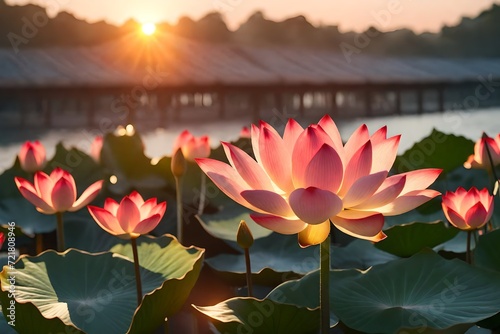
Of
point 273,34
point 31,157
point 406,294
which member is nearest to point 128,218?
point 406,294

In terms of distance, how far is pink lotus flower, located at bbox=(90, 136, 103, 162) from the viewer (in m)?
1.87

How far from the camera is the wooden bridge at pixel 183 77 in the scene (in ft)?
38.7

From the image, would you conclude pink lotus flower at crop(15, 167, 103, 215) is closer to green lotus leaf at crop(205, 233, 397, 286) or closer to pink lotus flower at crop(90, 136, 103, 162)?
green lotus leaf at crop(205, 233, 397, 286)

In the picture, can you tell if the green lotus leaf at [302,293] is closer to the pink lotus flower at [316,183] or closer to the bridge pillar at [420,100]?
the pink lotus flower at [316,183]

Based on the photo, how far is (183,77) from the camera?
42.5ft

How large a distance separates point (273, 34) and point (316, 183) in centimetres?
2144

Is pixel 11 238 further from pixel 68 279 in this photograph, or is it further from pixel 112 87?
pixel 112 87

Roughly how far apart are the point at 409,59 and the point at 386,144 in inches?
830

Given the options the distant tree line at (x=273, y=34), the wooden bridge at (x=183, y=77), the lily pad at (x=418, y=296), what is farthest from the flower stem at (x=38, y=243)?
the wooden bridge at (x=183, y=77)

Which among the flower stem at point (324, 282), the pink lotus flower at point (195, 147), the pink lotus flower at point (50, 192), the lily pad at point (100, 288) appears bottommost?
Result: the lily pad at point (100, 288)

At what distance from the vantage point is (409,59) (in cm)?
2077

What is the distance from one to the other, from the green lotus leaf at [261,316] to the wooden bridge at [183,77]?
28.1ft

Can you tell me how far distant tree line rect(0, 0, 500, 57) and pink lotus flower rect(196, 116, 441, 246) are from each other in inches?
240

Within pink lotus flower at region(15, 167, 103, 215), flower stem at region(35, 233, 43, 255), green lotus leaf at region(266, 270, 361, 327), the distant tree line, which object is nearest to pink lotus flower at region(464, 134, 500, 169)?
green lotus leaf at region(266, 270, 361, 327)
